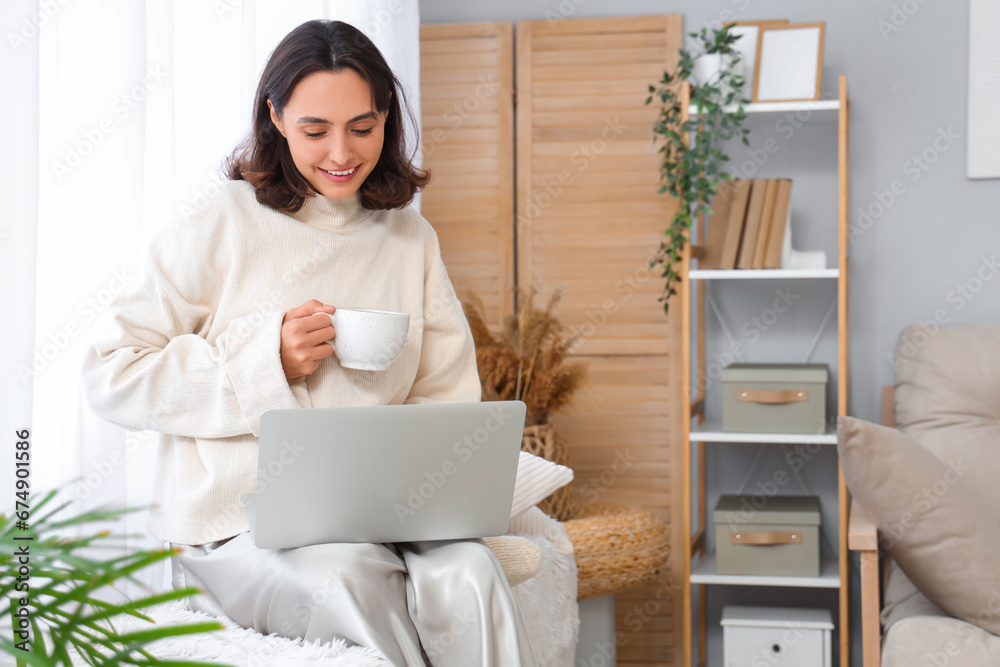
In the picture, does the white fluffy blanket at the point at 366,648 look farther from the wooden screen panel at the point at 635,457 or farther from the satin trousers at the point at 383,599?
the wooden screen panel at the point at 635,457

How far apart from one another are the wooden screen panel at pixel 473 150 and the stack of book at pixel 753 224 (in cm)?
62

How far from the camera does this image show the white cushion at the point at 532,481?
57.6 inches

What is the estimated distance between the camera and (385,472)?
98 centimetres

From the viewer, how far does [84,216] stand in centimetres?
119

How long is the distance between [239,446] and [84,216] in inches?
14.5

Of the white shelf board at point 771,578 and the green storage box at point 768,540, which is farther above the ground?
the green storage box at point 768,540

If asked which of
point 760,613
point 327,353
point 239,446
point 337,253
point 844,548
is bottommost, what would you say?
point 760,613

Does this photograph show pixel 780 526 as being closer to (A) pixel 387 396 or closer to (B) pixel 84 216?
(A) pixel 387 396

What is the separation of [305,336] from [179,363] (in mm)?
183

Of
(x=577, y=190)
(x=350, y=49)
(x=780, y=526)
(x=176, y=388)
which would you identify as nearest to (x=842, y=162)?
(x=577, y=190)

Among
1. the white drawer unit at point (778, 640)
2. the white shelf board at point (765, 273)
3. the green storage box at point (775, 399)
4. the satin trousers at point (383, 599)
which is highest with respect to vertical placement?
the white shelf board at point (765, 273)

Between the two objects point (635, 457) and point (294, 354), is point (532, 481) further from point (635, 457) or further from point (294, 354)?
point (635, 457)

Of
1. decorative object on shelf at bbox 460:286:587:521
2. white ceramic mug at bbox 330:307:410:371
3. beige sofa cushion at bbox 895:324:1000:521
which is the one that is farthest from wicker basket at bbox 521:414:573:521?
white ceramic mug at bbox 330:307:410:371

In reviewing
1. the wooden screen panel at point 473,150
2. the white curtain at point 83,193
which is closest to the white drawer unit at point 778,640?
the wooden screen panel at point 473,150
